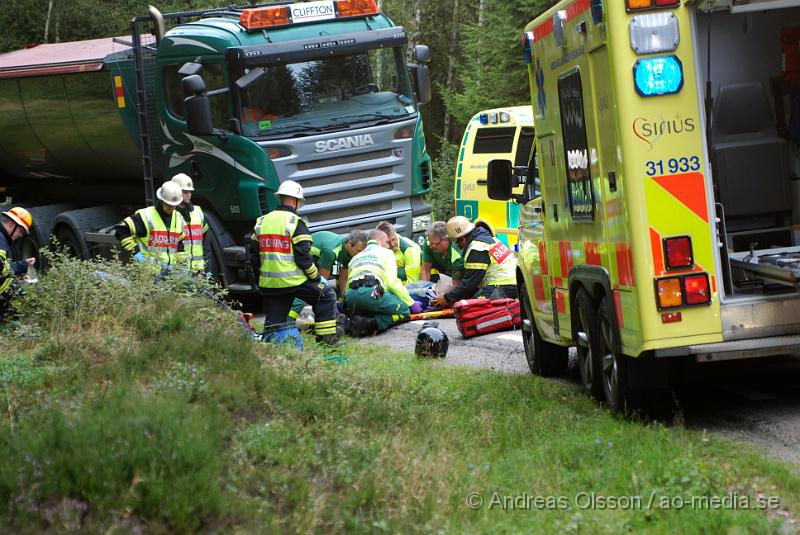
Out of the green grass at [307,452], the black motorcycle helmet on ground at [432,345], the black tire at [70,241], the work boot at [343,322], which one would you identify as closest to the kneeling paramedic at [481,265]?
the work boot at [343,322]

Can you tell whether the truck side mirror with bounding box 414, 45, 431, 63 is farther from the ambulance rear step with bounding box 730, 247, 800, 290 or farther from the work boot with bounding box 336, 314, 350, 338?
the ambulance rear step with bounding box 730, 247, 800, 290

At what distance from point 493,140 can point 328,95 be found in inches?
200

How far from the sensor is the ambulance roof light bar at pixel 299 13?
15.3 metres

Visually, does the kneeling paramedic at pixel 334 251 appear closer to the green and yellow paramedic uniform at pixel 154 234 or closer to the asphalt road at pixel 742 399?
the green and yellow paramedic uniform at pixel 154 234

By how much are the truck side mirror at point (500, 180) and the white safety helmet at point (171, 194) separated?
149 inches

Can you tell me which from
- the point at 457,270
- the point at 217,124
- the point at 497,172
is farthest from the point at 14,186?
the point at 497,172

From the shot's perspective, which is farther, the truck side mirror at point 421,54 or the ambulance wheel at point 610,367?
the truck side mirror at point 421,54

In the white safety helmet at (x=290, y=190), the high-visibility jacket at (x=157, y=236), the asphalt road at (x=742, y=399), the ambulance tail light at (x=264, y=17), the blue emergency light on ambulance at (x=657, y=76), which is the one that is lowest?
the asphalt road at (x=742, y=399)

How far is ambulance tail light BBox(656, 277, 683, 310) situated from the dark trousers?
5.60 meters

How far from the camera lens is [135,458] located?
16.9ft

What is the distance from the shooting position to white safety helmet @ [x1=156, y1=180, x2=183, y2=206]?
497 inches

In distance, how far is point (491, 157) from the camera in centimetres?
1970

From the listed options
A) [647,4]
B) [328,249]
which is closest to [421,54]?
[328,249]

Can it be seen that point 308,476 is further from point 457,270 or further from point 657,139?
point 457,270
